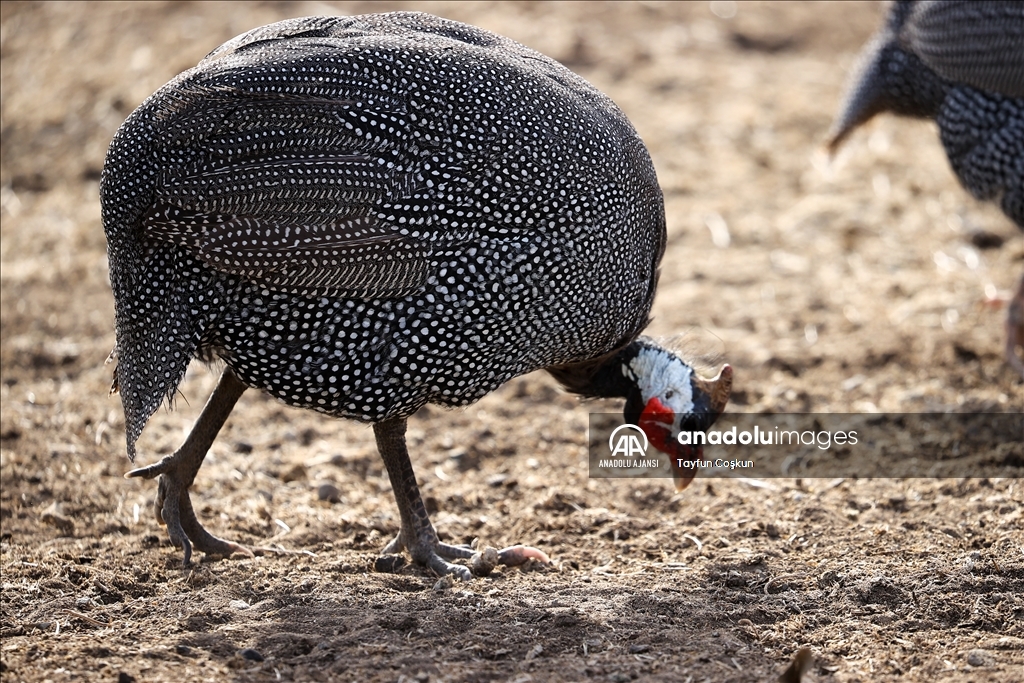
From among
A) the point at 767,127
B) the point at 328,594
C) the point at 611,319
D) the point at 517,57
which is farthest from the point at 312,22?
the point at 767,127

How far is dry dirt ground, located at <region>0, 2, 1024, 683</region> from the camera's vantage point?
3266 millimetres

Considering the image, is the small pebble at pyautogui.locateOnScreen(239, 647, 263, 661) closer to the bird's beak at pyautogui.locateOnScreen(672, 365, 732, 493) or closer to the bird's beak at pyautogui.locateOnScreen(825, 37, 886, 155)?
the bird's beak at pyautogui.locateOnScreen(672, 365, 732, 493)

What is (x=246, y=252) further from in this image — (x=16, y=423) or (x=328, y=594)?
(x=16, y=423)

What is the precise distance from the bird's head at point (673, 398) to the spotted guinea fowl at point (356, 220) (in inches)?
24.3

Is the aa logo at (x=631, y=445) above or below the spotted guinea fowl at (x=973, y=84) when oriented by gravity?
below

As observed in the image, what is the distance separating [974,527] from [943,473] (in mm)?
502

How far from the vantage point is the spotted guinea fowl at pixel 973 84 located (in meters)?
5.15

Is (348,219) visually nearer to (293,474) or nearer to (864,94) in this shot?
(293,474)

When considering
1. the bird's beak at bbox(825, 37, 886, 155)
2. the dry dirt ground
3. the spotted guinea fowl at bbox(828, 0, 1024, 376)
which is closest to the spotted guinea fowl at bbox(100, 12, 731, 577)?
the dry dirt ground

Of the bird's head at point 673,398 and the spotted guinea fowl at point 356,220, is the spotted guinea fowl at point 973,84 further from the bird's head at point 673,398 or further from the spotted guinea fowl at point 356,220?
the spotted guinea fowl at point 356,220

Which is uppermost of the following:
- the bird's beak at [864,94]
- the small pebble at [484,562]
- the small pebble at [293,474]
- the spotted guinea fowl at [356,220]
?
the spotted guinea fowl at [356,220]

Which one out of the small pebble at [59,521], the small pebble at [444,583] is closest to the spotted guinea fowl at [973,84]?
the small pebble at [444,583]

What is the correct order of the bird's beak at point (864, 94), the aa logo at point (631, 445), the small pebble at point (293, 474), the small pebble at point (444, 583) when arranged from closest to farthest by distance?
the small pebble at point (444, 583) → the small pebble at point (293, 474) → the aa logo at point (631, 445) → the bird's beak at point (864, 94)

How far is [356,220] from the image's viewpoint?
344 cm
